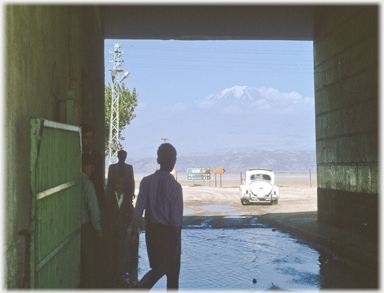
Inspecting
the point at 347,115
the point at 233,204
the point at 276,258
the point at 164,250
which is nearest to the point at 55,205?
the point at 164,250

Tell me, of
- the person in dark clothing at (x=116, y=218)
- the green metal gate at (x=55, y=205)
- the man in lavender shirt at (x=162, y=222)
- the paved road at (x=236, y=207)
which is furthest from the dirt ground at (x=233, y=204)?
the man in lavender shirt at (x=162, y=222)

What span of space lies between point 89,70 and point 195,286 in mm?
6488

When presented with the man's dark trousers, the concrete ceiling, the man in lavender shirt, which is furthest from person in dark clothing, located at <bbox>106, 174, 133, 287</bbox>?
the concrete ceiling

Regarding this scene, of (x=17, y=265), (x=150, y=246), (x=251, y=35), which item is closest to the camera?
(x=17, y=265)

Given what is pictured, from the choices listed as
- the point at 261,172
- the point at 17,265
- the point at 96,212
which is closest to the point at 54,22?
the point at 96,212

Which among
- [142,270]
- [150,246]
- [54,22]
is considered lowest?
[142,270]

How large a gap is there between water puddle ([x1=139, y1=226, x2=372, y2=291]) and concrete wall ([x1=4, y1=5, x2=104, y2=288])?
2699 mm

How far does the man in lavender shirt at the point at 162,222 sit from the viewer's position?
489 centimetres

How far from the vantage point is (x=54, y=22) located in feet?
20.8

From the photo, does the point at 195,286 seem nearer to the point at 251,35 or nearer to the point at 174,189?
the point at 174,189

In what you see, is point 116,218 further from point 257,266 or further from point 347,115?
point 347,115

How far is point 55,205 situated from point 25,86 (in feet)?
4.27

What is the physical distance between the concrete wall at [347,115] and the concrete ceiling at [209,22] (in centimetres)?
85

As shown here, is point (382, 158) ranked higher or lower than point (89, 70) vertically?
lower
